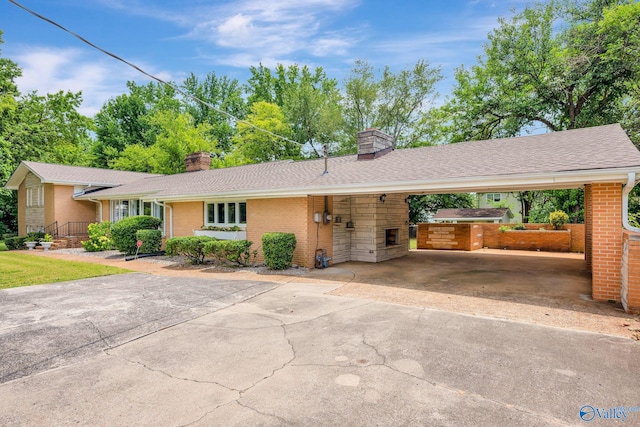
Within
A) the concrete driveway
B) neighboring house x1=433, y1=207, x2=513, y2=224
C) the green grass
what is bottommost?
the concrete driveway

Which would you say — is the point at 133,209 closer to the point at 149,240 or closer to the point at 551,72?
the point at 149,240

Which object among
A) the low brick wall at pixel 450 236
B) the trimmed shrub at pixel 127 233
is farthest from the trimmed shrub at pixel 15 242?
the low brick wall at pixel 450 236

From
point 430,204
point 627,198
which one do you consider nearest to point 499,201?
point 430,204

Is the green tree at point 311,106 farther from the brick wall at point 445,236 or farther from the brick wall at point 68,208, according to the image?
the brick wall at point 68,208

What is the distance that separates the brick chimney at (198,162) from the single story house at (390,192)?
320 centimetres

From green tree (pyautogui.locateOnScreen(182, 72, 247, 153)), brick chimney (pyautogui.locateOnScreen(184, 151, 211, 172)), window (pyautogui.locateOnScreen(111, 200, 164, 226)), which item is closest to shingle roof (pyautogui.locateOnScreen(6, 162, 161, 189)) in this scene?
window (pyautogui.locateOnScreen(111, 200, 164, 226))

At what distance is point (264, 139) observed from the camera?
30.4 metres

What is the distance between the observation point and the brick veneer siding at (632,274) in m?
5.41

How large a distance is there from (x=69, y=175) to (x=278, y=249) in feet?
57.1

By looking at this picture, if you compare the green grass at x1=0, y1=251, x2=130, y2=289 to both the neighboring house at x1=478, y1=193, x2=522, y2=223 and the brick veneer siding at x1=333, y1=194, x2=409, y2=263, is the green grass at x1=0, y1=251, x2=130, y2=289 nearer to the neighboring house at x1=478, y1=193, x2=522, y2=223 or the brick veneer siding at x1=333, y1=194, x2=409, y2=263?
the brick veneer siding at x1=333, y1=194, x2=409, y2=263

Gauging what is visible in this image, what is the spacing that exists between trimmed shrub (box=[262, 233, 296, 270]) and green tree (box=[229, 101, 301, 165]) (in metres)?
21.4

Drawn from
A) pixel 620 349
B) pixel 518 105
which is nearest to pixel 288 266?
pixel 620 349

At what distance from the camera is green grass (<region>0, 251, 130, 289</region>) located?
29.3 ft

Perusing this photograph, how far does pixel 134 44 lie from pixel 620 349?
40.3 feet
